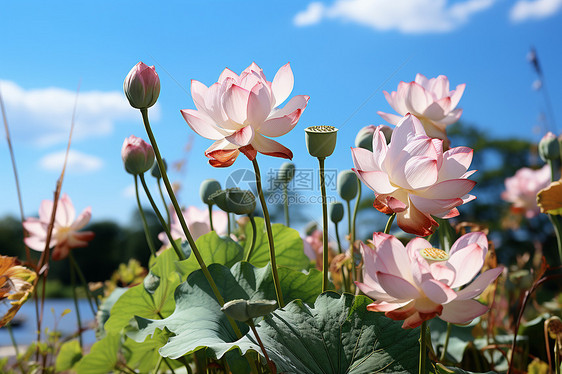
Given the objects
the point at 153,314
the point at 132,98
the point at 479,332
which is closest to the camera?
the point at 132,98

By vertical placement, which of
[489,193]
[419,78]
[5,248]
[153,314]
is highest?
[419,78]

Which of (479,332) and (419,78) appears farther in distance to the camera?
(479,332)

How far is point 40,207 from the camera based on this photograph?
1.04 m

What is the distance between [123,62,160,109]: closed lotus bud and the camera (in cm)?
49

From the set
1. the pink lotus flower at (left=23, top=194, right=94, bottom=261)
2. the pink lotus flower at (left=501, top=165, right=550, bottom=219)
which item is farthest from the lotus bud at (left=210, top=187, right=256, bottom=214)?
the pink lotus flower at (left=501, top=165, right=550, bottom=219)

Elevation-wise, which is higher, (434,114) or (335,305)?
(434,114)

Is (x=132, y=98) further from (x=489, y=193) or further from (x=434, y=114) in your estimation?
(x=489, y=193)

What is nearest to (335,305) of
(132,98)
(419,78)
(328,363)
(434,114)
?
(328,363)

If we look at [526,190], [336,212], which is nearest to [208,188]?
[336,212]

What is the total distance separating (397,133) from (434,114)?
13.1 inches

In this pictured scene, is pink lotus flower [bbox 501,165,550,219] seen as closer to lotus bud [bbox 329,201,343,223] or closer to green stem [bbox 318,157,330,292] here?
lotus bud [bbox 329,201,343,223]

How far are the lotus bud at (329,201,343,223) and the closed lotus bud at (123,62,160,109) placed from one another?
0.37m

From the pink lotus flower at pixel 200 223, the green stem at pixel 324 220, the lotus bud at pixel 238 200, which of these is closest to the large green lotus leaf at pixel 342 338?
the green stem at pixel 324 220

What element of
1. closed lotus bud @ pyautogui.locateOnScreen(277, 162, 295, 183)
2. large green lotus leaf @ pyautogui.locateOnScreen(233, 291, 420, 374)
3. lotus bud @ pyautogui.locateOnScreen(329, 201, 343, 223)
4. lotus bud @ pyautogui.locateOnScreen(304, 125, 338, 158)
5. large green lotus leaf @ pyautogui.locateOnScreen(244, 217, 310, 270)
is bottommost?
large green lotus leaf @ pyautogui.locateOnScreen(233, 291, 420, 374)
